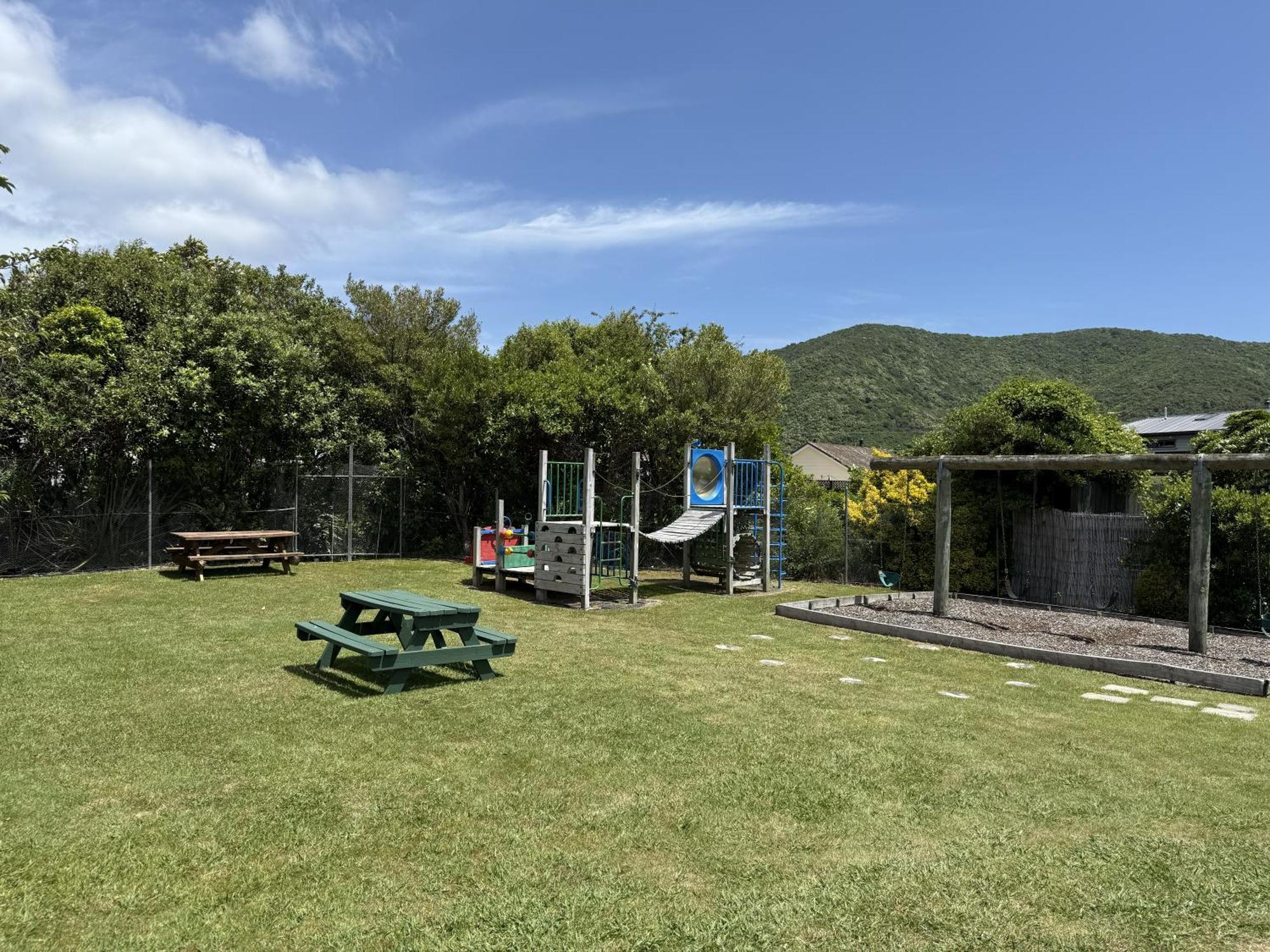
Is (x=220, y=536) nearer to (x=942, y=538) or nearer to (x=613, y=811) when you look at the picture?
(x=942, y=538)

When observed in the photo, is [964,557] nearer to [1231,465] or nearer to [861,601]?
[861,601]

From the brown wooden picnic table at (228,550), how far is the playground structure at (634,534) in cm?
370

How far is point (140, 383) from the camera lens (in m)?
15.4

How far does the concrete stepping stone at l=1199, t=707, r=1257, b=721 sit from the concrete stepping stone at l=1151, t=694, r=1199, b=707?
13cm

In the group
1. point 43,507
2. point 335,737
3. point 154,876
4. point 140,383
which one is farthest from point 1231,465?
point 43,507

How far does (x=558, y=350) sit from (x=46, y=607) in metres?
12.3

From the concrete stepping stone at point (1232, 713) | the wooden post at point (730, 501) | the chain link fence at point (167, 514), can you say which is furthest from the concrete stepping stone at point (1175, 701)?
the chain link fence at point (167, 514)

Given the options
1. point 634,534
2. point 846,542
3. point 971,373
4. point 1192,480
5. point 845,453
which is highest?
point 971,373

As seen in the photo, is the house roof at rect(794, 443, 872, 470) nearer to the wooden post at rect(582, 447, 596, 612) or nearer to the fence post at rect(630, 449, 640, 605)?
the fence post at rect(630, 449, 640, 605)

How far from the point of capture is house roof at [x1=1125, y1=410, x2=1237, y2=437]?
37.6m

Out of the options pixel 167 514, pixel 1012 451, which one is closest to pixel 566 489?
pixel 167 514

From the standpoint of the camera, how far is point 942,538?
11625 mm

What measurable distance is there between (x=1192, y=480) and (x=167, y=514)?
54.9ft

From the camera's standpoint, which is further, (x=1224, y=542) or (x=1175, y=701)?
(x=1224, y=542)
